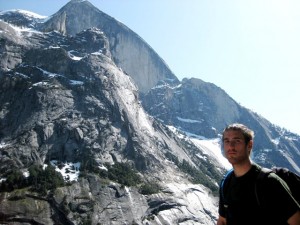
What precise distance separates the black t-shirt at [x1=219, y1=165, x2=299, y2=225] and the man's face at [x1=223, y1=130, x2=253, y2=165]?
24 cm

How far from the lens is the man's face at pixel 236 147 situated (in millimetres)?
5815

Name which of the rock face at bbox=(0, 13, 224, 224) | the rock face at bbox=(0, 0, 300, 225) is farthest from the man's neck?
the rock face at bbox=(0, 0, 300, 225)

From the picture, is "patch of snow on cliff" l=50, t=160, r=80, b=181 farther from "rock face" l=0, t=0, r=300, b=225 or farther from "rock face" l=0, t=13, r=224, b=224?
"rock face" l=0, t=13, r=224, b=224

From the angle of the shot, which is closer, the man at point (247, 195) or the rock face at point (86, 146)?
the man at point (247, 195)

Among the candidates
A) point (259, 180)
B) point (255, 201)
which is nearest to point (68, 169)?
point (255, 201)

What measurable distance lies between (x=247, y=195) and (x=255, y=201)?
→ 15 cm

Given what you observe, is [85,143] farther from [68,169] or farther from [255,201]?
[255,201]

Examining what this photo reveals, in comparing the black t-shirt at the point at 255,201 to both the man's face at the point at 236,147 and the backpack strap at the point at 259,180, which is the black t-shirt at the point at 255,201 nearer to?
the backpack strap at the point at 259,180

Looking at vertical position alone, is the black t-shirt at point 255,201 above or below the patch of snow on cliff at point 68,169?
above

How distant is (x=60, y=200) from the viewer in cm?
9844

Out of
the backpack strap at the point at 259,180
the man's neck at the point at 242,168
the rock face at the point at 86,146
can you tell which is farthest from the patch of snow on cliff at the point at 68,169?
the backpack strap at the point at 259,180

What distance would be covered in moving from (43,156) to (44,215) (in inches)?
1133

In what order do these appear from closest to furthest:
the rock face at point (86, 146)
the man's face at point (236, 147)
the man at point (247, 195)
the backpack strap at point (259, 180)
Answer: the man at point (247, 195), the backpack strap at point (259, 180), the man's face at point (236, 147), the rock face at point (86, 146)

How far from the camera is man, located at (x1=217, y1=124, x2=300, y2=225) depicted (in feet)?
16.8
